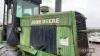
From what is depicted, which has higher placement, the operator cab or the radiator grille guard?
Answer: the operator cab

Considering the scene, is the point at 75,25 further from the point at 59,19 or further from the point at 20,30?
the point at 20,30

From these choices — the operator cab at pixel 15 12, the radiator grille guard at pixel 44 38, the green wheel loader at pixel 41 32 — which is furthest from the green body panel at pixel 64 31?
the operator cab at pixel 15 12

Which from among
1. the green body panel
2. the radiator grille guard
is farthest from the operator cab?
the green body panel

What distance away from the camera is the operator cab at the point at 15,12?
520 centimetres

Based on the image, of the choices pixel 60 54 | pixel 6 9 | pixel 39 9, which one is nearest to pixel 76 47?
pixel 60 54

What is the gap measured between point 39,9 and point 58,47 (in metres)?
2.22

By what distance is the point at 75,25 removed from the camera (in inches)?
144

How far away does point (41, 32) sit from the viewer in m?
4.48

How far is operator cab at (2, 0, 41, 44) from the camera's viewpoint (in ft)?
17.1

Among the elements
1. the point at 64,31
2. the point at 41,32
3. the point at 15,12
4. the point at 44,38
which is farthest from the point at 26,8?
the point at 64,31

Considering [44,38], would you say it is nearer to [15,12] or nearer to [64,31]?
[64,31]

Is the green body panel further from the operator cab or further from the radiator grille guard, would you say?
the operator cab

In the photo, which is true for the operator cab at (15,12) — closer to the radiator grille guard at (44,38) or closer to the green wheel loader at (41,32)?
the green wheel loader at (41,32)

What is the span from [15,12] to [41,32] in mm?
1170
